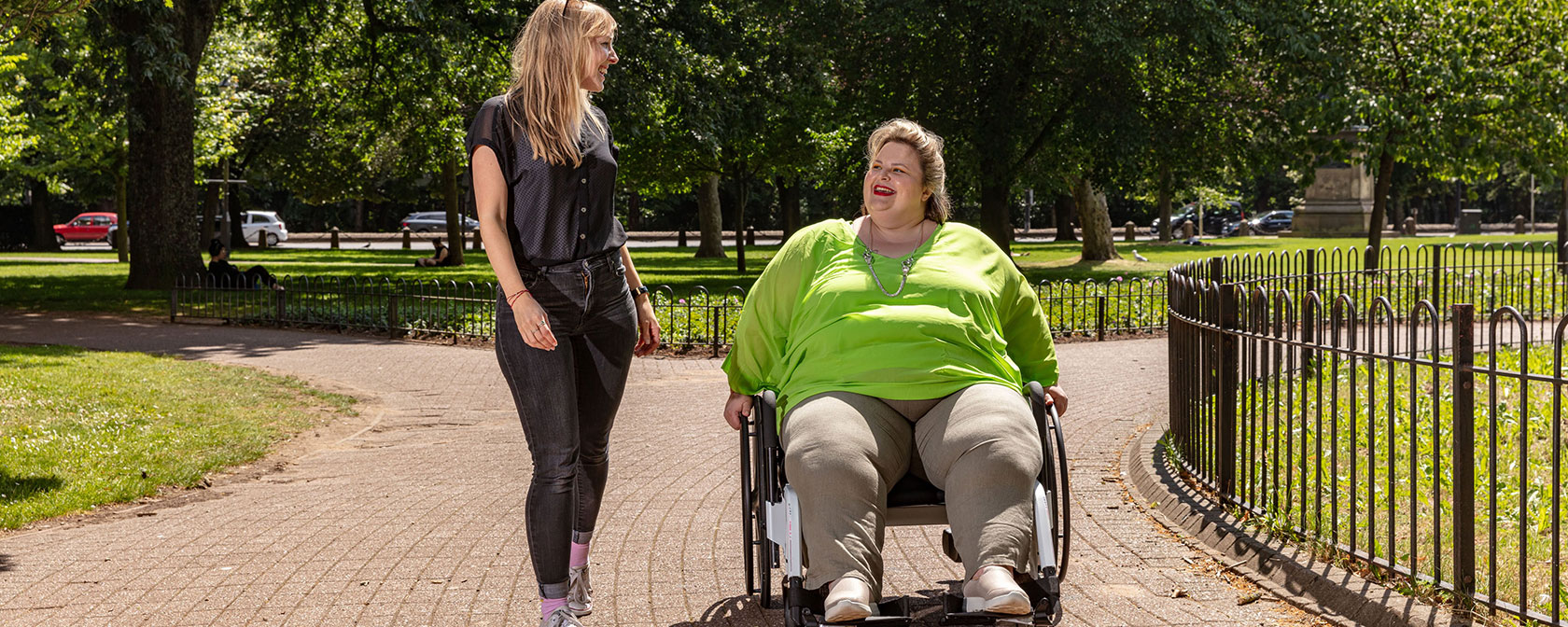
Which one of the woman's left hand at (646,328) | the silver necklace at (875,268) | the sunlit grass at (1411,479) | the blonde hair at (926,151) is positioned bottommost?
the sunlit grass at (1411,479)

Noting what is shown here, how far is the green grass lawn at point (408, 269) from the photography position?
68.7 ft

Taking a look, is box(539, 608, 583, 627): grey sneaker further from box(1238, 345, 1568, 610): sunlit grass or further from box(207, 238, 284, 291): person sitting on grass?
box(207, 238, 284, 291): person sitting on grass

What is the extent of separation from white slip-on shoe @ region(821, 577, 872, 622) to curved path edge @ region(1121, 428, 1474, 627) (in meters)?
1.84

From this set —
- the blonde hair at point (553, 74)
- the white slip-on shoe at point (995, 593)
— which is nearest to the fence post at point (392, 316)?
the blonde hair at point (553, 74)

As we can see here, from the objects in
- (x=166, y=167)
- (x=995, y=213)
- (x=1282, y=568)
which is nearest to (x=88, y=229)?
(x=166, y=167)

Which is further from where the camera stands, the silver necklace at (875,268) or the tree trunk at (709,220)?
the tree trunk at (709,220)

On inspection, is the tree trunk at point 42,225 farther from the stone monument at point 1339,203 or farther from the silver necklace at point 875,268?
the silver necklace at point 875,268

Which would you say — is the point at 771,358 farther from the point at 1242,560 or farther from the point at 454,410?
the point at 454,410

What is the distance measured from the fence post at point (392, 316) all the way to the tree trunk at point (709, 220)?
60.7 feet

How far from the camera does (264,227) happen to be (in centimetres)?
5078

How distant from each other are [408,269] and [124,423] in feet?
74.5

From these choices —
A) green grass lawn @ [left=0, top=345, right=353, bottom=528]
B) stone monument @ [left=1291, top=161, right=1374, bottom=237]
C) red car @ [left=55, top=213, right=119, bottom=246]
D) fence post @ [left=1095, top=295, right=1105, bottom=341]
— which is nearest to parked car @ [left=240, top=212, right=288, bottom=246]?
red car @ [left=55, top=213, right=119, bottom=246]

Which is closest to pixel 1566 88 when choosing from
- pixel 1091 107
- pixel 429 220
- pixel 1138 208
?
pixel 1091 107

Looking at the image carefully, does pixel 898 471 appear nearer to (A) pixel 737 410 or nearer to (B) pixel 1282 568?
(A) pixel 737 410
